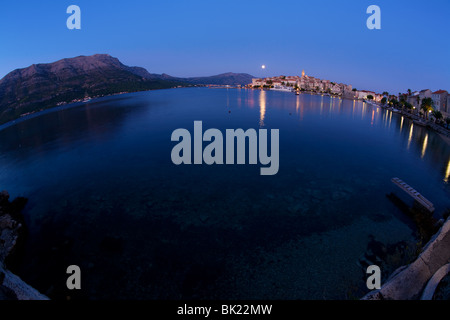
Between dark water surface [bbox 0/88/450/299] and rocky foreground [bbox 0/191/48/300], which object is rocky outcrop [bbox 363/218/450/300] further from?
rocky foreground [bbox 0/191/48/300]

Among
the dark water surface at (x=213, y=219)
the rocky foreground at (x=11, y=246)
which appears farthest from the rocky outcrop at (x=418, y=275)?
the rocky foreground at (x=11, y=246)

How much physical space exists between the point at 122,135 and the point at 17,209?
34.5 metres

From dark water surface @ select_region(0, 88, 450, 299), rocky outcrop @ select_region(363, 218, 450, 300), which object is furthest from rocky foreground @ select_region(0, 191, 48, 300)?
rocky outcrop @ select_region(363, 218, 450, 300)

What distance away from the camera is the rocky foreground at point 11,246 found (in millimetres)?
9836

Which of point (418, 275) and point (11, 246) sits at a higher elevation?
point (418, 275)

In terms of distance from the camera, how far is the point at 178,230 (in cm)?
1820

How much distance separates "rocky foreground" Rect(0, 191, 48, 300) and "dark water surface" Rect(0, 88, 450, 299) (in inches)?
37.0

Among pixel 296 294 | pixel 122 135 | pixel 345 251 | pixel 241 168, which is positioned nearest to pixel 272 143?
pixel 241 168

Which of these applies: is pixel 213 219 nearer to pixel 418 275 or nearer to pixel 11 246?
pixel 418 275

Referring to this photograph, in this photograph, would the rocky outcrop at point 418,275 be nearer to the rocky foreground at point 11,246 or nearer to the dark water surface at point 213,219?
the dark water surface at point 213,219

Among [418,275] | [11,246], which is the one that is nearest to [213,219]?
[418,275]

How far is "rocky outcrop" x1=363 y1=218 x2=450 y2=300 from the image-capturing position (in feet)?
31.0

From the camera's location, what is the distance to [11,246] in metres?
16.2

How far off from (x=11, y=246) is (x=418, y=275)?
87.1ft
